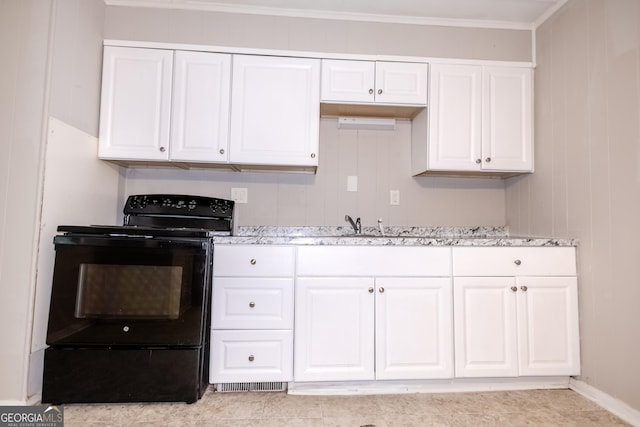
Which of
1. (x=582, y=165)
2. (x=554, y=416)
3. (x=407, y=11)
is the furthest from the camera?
(x=407, y=11)

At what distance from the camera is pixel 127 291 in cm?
154

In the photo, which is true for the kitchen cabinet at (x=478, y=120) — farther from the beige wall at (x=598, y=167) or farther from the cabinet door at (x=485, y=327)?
the cabinet door at (x=485, y=327)

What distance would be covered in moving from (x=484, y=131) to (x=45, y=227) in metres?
2.51

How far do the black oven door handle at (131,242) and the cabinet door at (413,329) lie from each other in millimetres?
978

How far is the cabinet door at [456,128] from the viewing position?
2.09 meters

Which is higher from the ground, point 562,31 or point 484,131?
point 562,31

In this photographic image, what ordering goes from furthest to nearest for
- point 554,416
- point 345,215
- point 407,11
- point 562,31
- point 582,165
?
point 345,215 → point 407,11 → point 562,31 → point 582,165 → point 554,416

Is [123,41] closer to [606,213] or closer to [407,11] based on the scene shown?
[407,11]

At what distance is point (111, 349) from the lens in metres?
1.54

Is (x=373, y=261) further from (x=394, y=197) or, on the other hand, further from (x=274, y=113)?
(x=274, y=113)

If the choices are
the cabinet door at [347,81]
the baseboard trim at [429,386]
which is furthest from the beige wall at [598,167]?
the cabinet door at [347,81]

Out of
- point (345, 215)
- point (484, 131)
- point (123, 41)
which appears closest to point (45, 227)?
point (123, 41)

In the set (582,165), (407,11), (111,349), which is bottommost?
(111,349)

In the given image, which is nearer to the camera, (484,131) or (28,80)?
(28,80)
